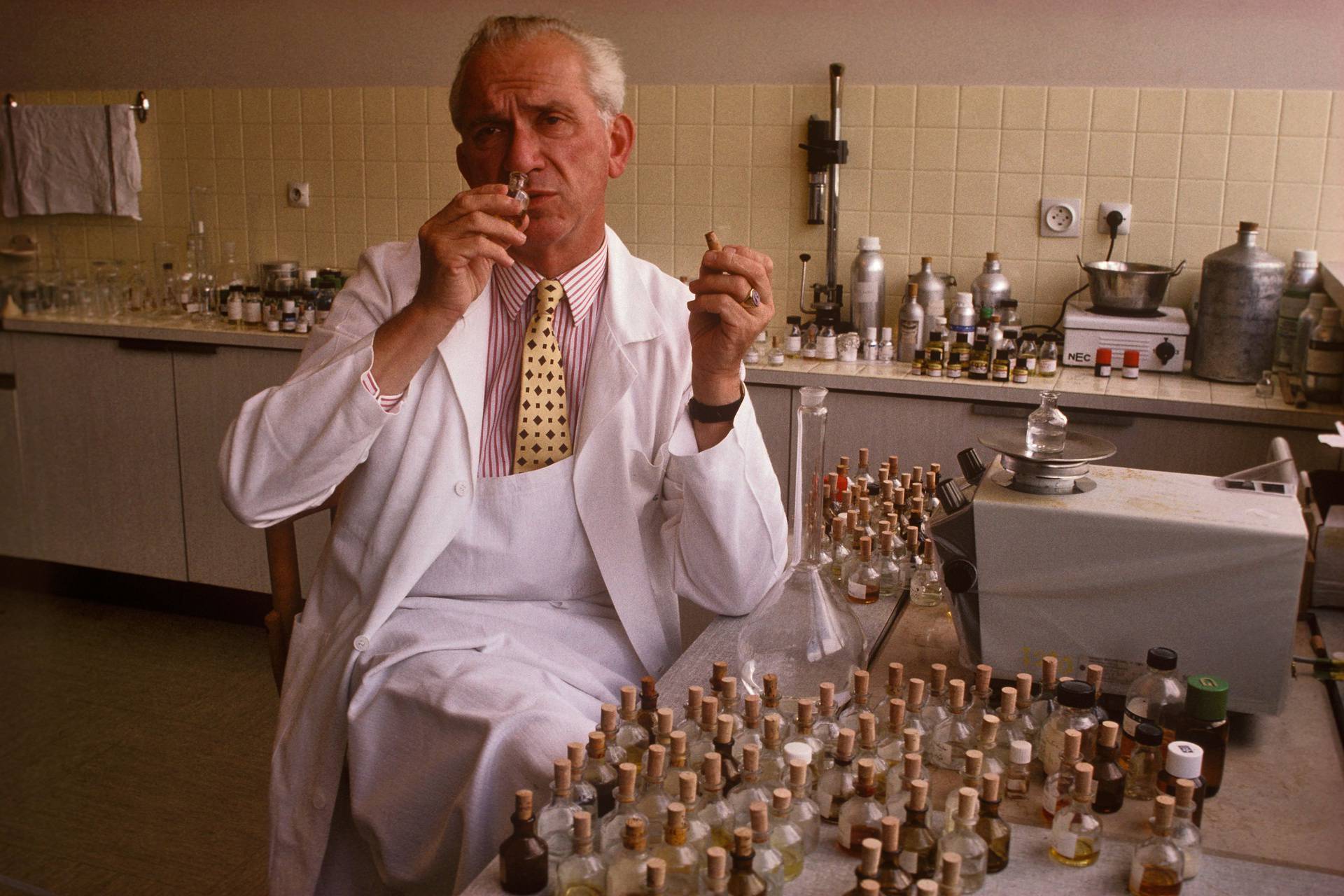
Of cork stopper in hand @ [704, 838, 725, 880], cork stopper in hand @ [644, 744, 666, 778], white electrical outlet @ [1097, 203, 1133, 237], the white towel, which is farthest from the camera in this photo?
the white towel

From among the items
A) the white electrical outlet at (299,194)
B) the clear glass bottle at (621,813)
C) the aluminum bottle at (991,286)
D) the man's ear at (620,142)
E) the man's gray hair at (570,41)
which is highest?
the man's gray hair at (570,41)

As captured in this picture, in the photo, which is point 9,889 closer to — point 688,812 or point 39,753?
point 39,753

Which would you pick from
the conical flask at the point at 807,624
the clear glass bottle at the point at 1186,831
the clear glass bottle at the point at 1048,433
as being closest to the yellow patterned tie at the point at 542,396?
the conical flask at the point at 807,624

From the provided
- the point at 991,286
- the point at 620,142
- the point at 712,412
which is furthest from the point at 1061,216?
the point at 712,412

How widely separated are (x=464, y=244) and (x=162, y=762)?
6.87 ft

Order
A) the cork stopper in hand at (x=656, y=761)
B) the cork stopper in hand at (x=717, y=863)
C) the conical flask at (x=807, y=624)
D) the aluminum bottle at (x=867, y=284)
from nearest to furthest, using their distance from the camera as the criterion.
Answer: the cork stopper in hand at (x=717, y=863) → the cork stopper in hand at (x=656, y=761) → the conical flask at (x=807, y=624) → the aluminum bottle at (x=867, y=284)

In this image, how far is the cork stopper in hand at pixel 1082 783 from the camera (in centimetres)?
106

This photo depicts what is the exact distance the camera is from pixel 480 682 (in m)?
1.59

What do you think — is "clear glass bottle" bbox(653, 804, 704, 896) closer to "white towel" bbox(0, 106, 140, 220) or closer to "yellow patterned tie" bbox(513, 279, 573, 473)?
"yellow patterned tie" bbox(513, 279, 573, 473)

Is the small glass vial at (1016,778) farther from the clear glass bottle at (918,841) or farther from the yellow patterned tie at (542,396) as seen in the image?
the yellow patterned tie at (542,396)

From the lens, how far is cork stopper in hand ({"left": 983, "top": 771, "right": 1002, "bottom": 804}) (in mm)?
1051

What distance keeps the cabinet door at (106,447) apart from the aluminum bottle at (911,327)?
227 centimetres

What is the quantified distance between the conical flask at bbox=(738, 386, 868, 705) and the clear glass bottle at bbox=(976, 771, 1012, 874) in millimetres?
309

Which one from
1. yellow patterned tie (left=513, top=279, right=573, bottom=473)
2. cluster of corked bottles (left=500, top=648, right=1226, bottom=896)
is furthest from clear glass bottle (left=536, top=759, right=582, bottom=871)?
yellow patterned tie (left=513, top=279, right=573, bottom=473)
